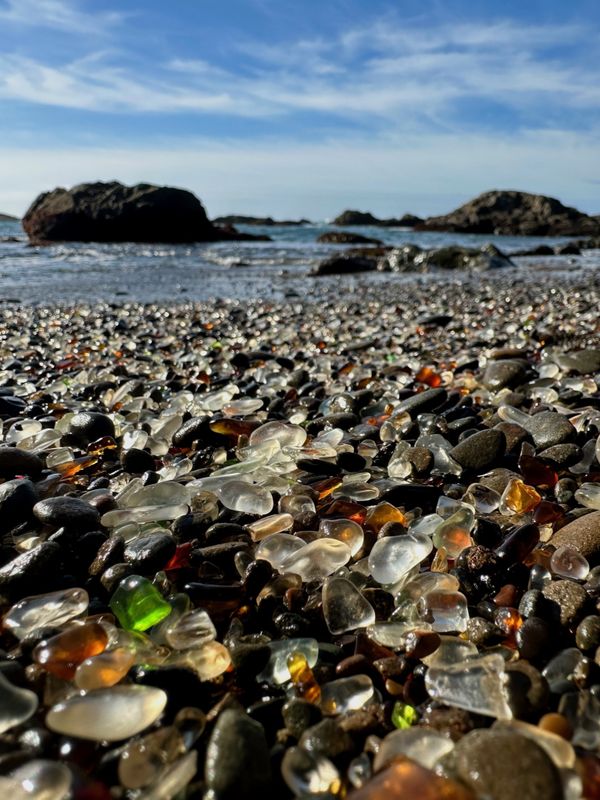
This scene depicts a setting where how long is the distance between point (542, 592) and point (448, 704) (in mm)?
406

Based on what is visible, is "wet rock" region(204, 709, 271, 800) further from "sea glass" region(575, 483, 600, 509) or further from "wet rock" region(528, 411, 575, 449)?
"wet rock" region(528, 411, 575, 449)

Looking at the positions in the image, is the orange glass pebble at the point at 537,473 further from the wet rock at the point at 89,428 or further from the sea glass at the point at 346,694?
the wet rock at the point at 89,428

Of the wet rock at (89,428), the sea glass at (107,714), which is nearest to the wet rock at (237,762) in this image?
the sea glass at (107,714)

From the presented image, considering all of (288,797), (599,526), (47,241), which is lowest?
(288,797)

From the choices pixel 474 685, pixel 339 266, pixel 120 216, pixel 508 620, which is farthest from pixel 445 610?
pixel 120 216

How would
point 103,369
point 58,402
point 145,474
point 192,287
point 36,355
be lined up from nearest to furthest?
point 145,474 < point 58,402 < point 103,369 < point 36,355 < point 192,287

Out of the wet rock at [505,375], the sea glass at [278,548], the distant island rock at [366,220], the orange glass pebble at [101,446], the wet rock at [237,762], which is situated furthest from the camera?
the distant island rock at [366,220]

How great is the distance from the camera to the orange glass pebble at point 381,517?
171cm

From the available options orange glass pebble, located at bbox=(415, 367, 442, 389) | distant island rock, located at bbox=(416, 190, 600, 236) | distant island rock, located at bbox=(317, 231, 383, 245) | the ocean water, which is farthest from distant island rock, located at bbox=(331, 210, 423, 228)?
orange glass pebble, located at bbox=(415, 367, 442, 389)

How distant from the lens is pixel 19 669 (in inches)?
43.3

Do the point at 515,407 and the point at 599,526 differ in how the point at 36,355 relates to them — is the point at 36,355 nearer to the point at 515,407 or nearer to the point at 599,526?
the point at 515,407

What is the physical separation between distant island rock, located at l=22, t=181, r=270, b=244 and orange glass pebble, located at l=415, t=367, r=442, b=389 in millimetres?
34565

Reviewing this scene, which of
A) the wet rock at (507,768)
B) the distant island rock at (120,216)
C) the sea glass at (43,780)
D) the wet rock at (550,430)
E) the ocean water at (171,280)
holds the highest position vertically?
the distant island rock at (120,216)

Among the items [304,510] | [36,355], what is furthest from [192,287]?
[304,510]
